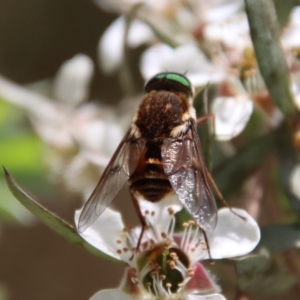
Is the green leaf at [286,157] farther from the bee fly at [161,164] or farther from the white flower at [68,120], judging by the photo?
the white flower at [68,120]

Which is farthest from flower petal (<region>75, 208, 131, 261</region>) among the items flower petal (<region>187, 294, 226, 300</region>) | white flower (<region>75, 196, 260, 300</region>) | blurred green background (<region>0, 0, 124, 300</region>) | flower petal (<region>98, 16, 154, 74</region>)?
blurred green background (<region>0, 0, 124, 300</region>)

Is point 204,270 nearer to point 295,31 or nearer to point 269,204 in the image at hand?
point 269,204

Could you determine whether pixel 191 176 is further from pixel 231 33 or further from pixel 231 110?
pixel 231 33

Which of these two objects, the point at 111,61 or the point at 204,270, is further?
the point at 111,61

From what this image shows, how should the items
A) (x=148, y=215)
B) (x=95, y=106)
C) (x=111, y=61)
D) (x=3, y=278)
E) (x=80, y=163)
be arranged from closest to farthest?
(x=148, y=215)
(x=80, y=163)
(x=111, y=61)
(x=95, y=106)
(x=3, y=278)

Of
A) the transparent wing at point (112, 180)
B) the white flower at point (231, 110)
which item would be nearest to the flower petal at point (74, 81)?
the white flower at point (231, 110)

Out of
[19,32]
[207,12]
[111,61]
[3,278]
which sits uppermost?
[207,12]

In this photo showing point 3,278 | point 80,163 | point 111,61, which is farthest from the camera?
point 3,278

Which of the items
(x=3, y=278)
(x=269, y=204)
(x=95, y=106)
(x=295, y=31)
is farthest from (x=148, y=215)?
(x=3, y=278)

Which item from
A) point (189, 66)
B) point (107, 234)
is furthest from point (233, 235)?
point (189, 66)
